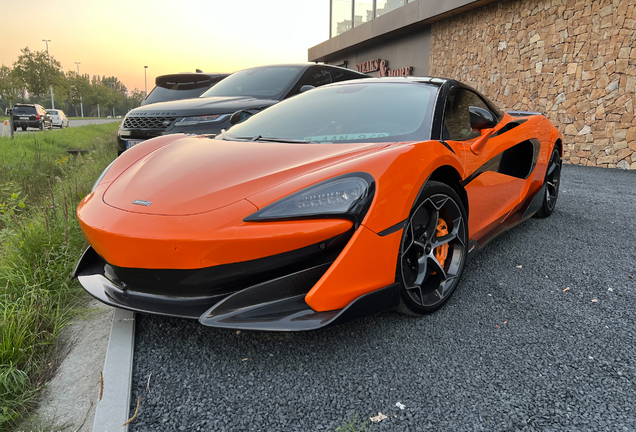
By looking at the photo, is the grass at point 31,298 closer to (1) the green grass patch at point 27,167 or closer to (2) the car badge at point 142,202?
(2) the car badge at point 142,202

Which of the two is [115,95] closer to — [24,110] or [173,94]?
[24,110]

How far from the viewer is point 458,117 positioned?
104 inches

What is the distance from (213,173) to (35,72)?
5623 cm

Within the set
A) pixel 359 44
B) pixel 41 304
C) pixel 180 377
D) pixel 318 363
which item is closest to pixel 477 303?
pixel 318 363

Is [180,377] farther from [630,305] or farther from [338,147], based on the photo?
[630,305]

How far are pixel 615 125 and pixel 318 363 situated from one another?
886 centimetres

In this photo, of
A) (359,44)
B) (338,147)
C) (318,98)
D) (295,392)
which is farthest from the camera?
(359,44)

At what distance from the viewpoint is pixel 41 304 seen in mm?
2207

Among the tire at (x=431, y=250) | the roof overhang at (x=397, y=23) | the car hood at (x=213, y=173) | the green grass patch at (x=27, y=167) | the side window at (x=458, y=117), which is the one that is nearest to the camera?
the car hood at (x=213, y=173)

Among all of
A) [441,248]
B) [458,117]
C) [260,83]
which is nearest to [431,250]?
[441,248]

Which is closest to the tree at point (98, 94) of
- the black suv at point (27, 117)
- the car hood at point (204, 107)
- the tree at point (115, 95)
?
the tree at point (115, 95)

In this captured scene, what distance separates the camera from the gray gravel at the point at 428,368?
4.93 feet

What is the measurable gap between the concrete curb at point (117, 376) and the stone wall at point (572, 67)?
9144mm

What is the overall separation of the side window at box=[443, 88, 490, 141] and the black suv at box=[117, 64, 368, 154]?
75.4 inches
